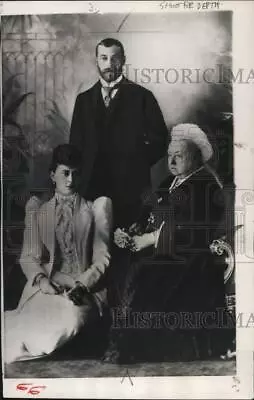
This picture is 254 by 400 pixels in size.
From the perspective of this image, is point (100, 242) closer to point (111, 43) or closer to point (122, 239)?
point (122, 239)

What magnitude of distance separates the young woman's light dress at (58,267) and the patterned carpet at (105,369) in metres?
0.02

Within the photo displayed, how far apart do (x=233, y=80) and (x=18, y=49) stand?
1.10ft

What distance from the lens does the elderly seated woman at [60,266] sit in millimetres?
799

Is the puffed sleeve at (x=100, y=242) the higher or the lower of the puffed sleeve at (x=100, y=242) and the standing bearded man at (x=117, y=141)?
the lower

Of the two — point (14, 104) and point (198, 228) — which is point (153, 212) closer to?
point (198, 228)

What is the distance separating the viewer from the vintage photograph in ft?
2.62

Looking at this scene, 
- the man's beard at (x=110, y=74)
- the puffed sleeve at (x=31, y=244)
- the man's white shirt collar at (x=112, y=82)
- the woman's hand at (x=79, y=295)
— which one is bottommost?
the woman's hand at (x=79, y=295)

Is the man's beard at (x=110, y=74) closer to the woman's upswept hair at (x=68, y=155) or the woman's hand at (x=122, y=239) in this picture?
the woman's upswept hair at (x=68, y=155)

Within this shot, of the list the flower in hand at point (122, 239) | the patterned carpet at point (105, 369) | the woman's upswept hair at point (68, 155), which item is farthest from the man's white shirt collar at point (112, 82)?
the patterned carpet at point (105, 369)

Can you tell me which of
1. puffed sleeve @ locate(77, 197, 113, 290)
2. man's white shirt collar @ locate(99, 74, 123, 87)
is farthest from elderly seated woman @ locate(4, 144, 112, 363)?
man's white shirt collar @ locate(99, 74, 123, 87)

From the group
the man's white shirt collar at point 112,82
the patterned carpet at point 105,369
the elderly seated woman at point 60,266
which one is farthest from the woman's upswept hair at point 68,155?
the patterned carpet at point 105,369

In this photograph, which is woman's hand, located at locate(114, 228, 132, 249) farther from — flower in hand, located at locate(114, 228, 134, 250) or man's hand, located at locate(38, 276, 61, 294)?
man's hand, located at locate(38, 276, 61, 294)

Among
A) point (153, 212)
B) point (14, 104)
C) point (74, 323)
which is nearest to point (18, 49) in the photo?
point (14, 104)

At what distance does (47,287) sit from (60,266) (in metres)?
0.04
